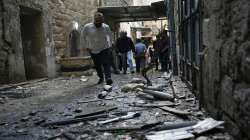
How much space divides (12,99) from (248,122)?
471cm

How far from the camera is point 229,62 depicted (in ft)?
8.36

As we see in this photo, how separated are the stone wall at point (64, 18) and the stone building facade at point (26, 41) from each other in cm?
53

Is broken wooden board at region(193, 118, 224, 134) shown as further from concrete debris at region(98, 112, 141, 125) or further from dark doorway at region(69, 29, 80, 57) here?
dark doorway at region(69, 29, 80, 57)

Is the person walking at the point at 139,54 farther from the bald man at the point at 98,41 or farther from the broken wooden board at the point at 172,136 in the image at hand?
the broken wooden board at the point at 172,136

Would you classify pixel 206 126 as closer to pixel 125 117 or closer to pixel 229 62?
pixel 229 62

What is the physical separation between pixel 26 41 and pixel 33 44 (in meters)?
0.20

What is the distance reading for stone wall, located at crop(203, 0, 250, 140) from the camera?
84.7 inches

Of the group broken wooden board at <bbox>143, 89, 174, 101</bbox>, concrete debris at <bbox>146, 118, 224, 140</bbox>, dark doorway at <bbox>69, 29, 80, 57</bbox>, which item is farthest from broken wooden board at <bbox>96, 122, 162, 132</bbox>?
dark doorway at <bbox>69, 29, 80, 57</bbox>

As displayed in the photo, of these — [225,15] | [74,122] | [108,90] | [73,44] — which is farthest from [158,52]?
[225,15]

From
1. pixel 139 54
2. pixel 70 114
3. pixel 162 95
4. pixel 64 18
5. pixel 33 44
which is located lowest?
pixel 70 114

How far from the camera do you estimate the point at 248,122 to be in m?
2.09

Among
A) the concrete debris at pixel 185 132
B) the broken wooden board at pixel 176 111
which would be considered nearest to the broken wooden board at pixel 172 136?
the concrete debris at pixel 185 132

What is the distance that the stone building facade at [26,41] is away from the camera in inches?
296

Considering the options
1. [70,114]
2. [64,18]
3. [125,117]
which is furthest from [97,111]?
[64,18]
